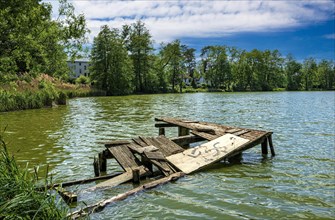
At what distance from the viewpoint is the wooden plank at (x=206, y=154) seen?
1074cm

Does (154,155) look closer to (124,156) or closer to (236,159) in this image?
(124,156)

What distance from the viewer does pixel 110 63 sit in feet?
286

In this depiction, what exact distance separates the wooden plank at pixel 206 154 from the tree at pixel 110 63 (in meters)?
72.5

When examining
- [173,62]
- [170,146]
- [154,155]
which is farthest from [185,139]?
[173,62]

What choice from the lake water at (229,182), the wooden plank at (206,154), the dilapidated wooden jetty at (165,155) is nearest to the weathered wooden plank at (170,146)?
the dilapidated wooden jetty at (165,155)

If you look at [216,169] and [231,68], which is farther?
[231,68]

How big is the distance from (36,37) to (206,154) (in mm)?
13311

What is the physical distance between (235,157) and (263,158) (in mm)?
1319

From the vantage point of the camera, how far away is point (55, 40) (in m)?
20.0

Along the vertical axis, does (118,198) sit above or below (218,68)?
below

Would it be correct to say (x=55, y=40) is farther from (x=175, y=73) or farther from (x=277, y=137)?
(x=175, y=73)

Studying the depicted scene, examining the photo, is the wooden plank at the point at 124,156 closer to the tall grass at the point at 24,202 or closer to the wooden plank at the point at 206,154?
the wooden plank at the point at 206,154

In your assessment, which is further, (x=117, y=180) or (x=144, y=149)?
(x=144, y=149)

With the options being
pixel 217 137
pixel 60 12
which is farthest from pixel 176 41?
pixel 217 137
